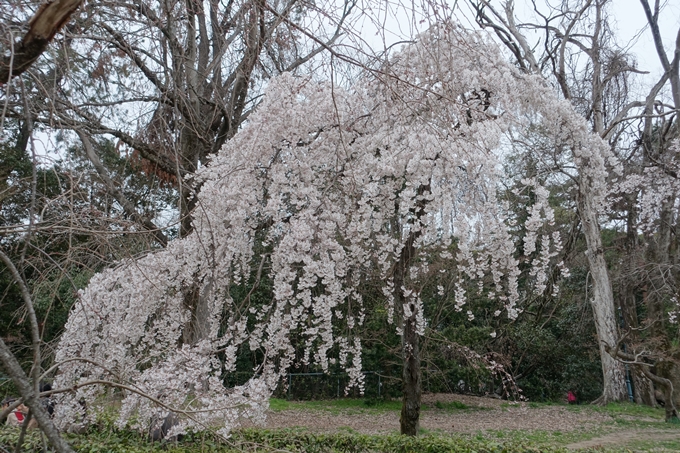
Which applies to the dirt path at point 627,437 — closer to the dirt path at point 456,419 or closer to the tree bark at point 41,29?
A: the dirt path at point 456,419

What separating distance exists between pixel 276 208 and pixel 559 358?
11.6 metres

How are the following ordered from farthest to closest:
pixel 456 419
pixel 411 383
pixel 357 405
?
pixel 357 405, pixel 456 419, pixel 411 383

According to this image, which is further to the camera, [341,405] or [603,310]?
[341,405]

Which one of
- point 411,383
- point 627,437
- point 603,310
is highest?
point 603,310

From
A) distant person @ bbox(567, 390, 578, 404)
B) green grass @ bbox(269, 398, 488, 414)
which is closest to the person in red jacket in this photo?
distant person @ bbox(567, 390, 578, 404)

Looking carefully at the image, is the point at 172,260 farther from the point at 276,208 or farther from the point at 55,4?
the point at 55,4

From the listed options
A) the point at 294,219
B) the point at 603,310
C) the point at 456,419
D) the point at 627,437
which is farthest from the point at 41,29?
the point at 603,310

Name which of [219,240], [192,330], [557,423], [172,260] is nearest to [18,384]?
[219,240]

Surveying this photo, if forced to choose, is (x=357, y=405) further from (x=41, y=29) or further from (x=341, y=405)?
(x=41, y=29)

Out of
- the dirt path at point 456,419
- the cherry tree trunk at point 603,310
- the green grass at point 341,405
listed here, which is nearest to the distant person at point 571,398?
the cherry tree trunk at point 603,310

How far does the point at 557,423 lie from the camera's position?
29.1ft

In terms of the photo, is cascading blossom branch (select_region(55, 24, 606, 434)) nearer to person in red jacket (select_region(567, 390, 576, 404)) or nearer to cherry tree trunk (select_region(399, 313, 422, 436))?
cherry tree trunk (select_region(399, 313, 422, 436))

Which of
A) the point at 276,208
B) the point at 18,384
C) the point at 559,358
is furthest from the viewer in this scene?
the point at 559,358

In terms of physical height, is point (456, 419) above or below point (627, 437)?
below
